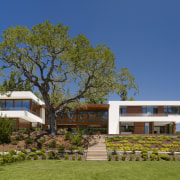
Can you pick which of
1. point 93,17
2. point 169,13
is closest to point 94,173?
point 93,17

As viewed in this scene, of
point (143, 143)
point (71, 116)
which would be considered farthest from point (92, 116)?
point (143, 143)

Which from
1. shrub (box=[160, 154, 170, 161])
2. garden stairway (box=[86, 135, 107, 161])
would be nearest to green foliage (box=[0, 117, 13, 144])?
garden stairway (box=[86, 135, 107, 161])

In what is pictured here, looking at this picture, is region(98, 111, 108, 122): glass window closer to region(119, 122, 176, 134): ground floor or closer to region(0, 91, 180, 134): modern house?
region(0, 91, 180, 134): modern house

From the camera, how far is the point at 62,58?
70.7 ft

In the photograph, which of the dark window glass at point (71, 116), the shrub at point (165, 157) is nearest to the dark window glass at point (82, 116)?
the dark window glass at point (71, 116)

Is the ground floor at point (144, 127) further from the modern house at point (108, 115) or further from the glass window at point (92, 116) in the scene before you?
the glass window at point (92, 116)

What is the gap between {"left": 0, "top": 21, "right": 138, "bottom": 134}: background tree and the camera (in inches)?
798

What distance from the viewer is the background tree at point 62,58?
20.3m

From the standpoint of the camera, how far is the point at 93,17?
17.9 metres

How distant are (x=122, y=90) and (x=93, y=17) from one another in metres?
7.31

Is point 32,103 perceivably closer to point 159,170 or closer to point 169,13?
point 169,13

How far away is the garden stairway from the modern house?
8630 mm

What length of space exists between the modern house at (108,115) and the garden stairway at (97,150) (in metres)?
8.63

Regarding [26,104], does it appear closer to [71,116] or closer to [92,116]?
[71,116]
